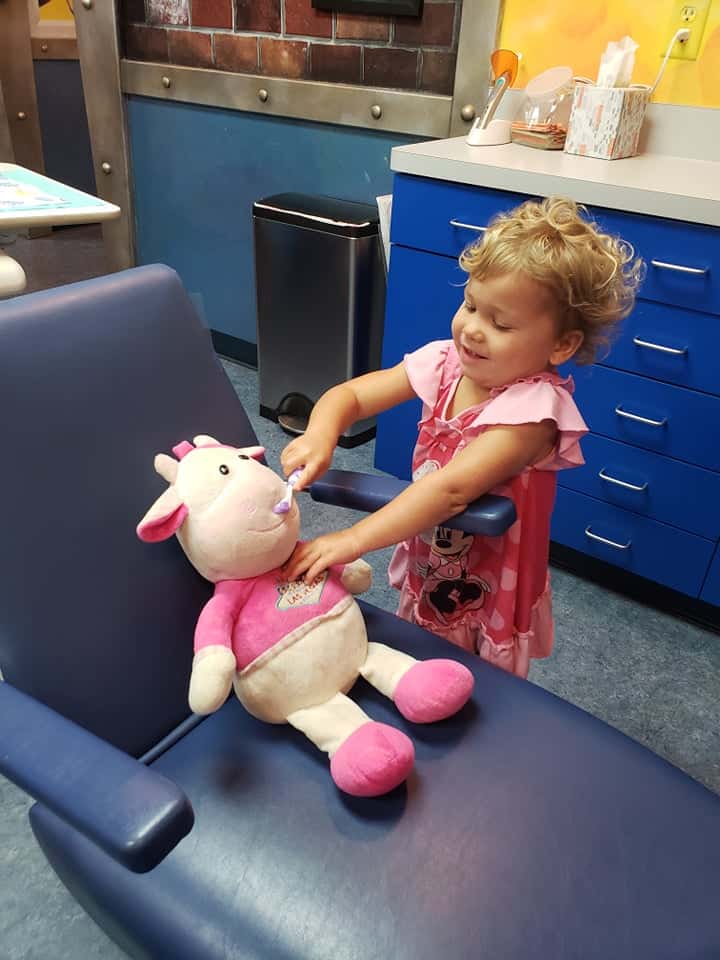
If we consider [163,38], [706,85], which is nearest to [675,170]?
[706,85]

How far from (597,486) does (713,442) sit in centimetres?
27

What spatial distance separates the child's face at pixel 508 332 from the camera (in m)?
0.90

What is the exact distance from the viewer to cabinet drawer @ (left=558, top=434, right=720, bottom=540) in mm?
1525

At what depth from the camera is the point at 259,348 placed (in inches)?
92.5

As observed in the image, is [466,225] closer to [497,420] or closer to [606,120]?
[606,120]

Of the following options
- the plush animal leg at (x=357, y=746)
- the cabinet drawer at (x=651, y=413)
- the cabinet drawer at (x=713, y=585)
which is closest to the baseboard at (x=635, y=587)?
the cabinet drawer at (x=713, y=585)

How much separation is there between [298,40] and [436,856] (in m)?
2.20

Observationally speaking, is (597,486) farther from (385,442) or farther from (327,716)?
(327,716)

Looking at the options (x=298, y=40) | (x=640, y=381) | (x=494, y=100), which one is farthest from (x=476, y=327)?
(x=298, y=40)

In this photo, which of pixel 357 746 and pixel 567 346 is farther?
pixel 567 346

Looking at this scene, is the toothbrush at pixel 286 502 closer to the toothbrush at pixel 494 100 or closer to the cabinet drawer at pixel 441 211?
the cabinet drawer at pixel 441 211

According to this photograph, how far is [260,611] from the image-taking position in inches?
34.1

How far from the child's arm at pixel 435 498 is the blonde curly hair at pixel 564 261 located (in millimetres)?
151

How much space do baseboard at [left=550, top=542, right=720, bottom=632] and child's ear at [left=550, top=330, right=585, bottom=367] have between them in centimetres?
91
